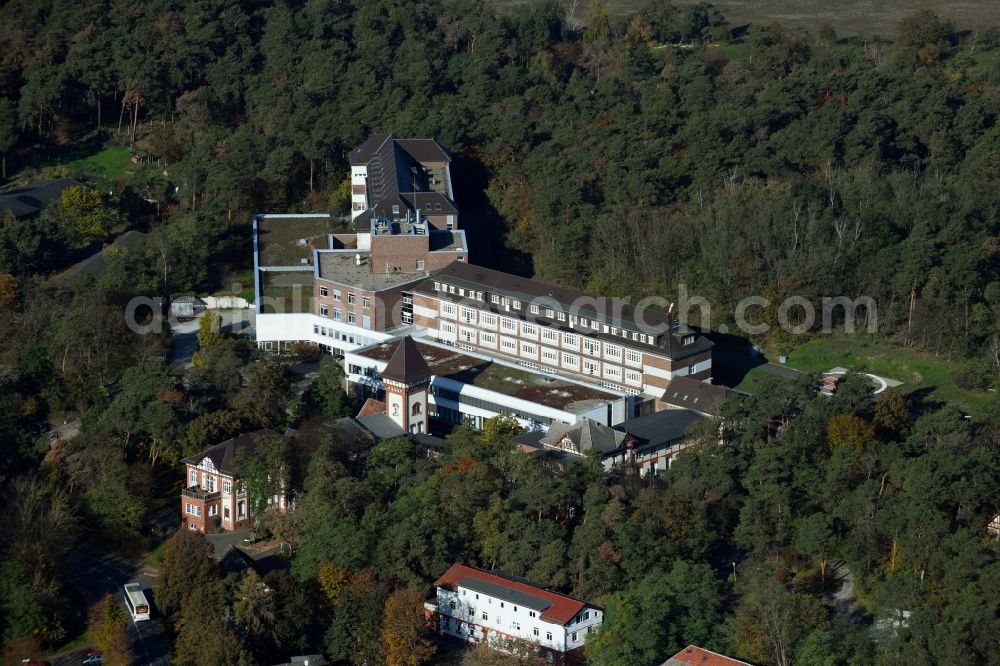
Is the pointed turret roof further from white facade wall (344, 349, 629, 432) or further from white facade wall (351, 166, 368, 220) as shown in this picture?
white facade wall (351, 166, 368, 220)

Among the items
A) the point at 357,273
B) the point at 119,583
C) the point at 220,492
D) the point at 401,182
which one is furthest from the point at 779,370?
the point at 119,583

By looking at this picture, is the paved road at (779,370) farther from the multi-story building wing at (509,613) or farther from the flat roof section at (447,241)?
the multi-story building wing at (509,613)

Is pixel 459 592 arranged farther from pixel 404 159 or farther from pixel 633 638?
pixel 404 159

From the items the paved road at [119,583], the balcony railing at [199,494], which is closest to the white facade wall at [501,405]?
the balcony railing at [199,494]

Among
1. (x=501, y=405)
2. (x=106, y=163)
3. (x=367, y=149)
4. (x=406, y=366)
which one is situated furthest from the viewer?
(x=106, y=163)

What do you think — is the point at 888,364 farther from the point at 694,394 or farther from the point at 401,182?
the point at 401,182

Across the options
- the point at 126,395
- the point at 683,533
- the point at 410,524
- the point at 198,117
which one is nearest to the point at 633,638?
the point at 683,533
